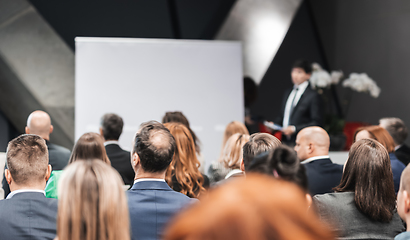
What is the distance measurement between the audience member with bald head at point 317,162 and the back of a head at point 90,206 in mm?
1741

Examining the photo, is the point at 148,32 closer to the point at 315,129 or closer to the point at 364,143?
the point at 315,129

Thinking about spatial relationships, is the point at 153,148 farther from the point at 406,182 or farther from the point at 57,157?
the point at 57,157

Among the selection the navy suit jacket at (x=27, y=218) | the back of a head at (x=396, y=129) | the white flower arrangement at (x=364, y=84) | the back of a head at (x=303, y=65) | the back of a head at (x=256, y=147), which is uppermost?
the back of a head at (x=303, y=65)

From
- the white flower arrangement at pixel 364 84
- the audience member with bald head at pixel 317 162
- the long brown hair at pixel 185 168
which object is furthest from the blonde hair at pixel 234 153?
the white flower arrangement at pixel 364 84

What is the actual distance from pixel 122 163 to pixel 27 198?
1.30 m

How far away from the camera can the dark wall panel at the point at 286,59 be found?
248 inches

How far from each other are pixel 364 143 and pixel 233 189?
1512mm

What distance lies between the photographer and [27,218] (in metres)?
1.55

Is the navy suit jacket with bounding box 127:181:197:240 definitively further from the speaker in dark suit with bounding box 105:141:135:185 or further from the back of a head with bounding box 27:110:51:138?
the back of a head with bounding box 27:110:51:138

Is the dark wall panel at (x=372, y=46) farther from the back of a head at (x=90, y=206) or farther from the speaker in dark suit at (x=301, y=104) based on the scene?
the back of a head at (x=90, y=206)

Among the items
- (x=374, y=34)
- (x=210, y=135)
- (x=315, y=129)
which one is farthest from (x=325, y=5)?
(x=315, y=129)

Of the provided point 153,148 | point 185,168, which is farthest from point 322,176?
point 153,148

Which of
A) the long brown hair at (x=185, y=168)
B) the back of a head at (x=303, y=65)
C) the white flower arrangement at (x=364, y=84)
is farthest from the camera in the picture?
the white flower arrangement at (x=364, y=84)

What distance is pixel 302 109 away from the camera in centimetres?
464
